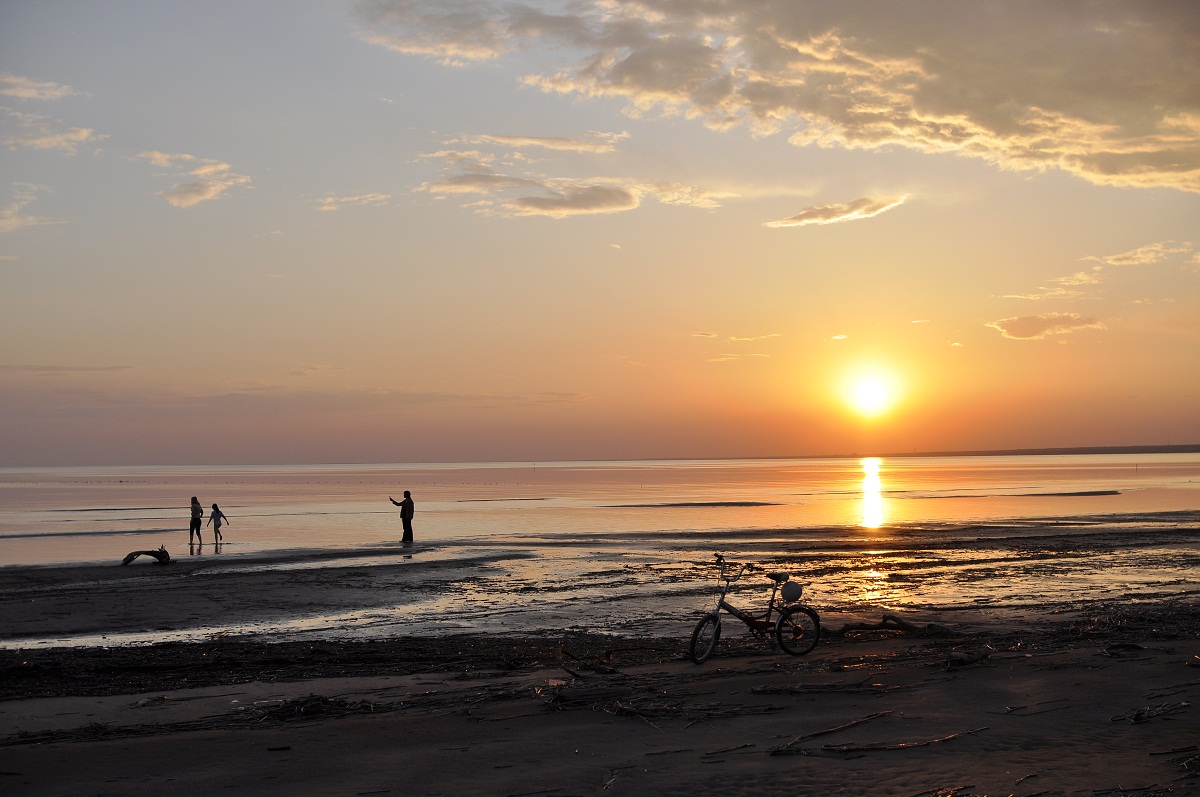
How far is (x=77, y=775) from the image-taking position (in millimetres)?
9352

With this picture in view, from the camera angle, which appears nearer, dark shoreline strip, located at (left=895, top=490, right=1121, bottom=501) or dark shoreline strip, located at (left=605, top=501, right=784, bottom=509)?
dark shoreline strip, located at (left=605, top=501, right=784, bottom=509)

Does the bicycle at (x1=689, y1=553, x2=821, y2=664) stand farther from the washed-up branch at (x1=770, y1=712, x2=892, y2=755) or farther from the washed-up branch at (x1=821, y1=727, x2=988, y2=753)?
the washed-up branch at (x1=821, y1=727, x2=988, y2=753)

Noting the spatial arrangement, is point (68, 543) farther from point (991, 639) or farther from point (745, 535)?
point (991, 639)

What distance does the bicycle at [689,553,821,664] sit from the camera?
14.6 meters

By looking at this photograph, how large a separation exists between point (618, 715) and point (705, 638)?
358 centimetres

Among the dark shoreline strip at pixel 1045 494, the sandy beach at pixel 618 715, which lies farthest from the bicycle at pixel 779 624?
the dark shoreline strip at pixel 1045 494

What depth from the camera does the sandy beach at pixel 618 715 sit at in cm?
910

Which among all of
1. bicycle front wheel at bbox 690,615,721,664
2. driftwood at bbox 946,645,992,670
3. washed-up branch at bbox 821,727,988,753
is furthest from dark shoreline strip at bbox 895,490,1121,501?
washed-up branch at bbox 821,727,988,753

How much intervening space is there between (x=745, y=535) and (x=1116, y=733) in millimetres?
35055

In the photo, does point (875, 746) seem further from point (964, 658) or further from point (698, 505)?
→ point (698, 505)

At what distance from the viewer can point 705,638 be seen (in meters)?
14.6

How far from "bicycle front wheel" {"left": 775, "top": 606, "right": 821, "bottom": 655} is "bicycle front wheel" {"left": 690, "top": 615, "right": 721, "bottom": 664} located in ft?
4.00

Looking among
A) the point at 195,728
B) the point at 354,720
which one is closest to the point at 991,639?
the point at 354,720

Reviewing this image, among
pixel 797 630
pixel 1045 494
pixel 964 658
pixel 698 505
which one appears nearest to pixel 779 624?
pixel 797 630
